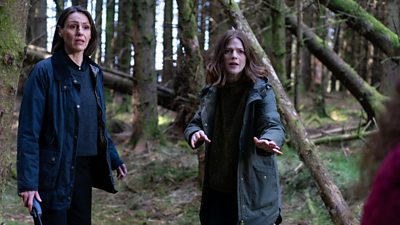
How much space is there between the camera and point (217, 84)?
12.0ft

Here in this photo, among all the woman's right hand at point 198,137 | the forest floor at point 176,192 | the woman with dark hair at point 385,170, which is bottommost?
→ the forest floor at point 176,192

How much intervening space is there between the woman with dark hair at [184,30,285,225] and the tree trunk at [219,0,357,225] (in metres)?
1.34

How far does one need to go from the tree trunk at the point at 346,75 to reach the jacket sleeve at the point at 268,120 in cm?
459

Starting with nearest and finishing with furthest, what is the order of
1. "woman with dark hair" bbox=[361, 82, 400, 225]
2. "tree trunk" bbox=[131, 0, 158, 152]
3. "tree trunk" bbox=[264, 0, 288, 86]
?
"woman with dark hair" bbox=[361, 82, 400, 225]
"tree trunk" bbox=[264, 0, 288, 86]
"tree trunk" bbox=[131, 0, 158, 152]

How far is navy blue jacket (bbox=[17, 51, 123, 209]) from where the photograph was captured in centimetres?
330

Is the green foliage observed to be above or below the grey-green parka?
below

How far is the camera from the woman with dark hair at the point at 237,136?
136 inches

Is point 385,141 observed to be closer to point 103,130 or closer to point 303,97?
point 103,130

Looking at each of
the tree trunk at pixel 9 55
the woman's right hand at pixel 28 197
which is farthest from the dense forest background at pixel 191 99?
the woman's right hand at pixel 28 197

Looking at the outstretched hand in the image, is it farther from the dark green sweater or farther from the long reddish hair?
the long reddish hair

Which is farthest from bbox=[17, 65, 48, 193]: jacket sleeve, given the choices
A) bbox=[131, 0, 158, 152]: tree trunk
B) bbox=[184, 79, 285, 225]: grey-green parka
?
bbox=[131, 0, 158, 152]: tree trunk

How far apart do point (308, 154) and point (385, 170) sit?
3.95 meters

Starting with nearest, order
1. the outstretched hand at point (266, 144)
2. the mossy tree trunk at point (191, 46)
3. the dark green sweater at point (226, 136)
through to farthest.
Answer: the outstretched hand at point (266, 144), the dark green sweater at point (226, 136), the mossy tree trunk at point (191, 46)

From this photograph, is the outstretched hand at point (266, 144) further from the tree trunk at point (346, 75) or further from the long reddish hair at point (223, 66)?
the tree trunk at point (346, 75)
